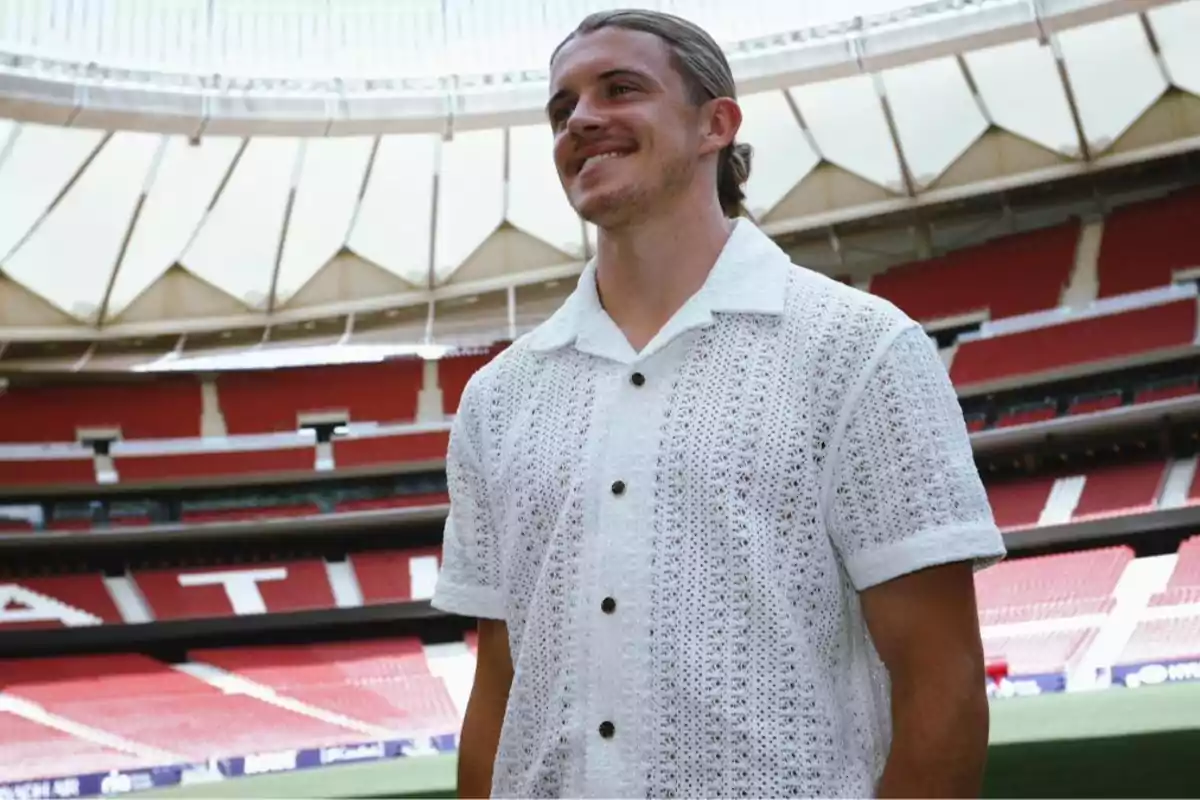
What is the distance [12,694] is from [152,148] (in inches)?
386

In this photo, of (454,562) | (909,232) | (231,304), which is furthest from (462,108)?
(454,562)

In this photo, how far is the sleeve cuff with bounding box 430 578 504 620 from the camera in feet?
6.94

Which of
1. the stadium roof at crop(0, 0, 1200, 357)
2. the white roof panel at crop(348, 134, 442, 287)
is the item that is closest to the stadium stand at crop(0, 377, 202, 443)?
the stadium roof at crop(0, 0, 1200, 357)

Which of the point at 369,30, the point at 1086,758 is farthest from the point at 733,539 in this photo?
the point at 369,30

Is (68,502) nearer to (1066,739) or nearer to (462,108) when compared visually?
(462,108)

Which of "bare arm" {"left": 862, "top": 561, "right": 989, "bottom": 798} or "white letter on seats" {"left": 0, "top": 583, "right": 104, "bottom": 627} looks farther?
"white letter on seats" {"left": 0, "top": 583, "right": 104, "bottom": 627}

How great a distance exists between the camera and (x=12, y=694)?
20.5m

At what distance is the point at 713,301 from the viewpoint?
6.37 feet

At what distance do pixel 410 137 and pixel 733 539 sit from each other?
21.5m

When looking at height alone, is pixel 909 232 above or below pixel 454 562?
above

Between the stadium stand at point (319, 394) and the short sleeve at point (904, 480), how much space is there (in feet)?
90.1

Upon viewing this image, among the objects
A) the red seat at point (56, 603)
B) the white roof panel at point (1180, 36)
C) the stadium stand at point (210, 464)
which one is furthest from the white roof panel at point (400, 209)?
the white roof panel at point (1180, 36)

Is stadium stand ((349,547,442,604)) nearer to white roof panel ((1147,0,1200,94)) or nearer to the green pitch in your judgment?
white roof panel ((1147,0,1200,94))

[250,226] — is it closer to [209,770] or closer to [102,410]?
[102,410]
